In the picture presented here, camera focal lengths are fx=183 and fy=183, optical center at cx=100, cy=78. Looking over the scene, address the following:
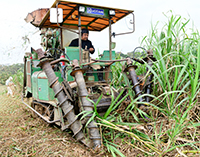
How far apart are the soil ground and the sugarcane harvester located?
0.20 m

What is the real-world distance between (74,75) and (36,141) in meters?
1.46

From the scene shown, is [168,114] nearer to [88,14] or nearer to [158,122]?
[158,122]

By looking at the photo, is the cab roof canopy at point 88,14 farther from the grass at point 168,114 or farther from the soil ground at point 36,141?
the soil ground at point 36,141

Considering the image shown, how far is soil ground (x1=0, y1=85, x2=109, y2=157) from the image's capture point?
303 cm

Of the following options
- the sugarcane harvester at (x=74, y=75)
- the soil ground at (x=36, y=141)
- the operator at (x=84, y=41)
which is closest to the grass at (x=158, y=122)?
the soil ground at (x=36, y=141)

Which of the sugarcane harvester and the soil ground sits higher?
the sugarcane harvester

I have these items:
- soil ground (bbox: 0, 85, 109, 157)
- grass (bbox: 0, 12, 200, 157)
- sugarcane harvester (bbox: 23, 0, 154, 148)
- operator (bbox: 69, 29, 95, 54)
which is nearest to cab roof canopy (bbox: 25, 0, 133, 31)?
sugarcane harvester (bbox: 23, 0, 154, 148)

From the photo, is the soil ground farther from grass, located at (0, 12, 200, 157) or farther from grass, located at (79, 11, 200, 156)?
Result: grass, located at (79, 11, 200, 156)

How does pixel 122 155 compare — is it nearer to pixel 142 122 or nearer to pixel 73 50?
pixel 142 122

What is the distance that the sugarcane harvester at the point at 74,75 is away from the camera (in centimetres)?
331

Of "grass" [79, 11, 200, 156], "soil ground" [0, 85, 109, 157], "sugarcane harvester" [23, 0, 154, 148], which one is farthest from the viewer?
"sugarcane harvester" [23, 0, 154, 148]

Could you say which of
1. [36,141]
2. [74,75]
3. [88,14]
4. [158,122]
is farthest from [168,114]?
[88,14]

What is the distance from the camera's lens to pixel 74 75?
3.48m

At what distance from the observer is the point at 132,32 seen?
187 inches
